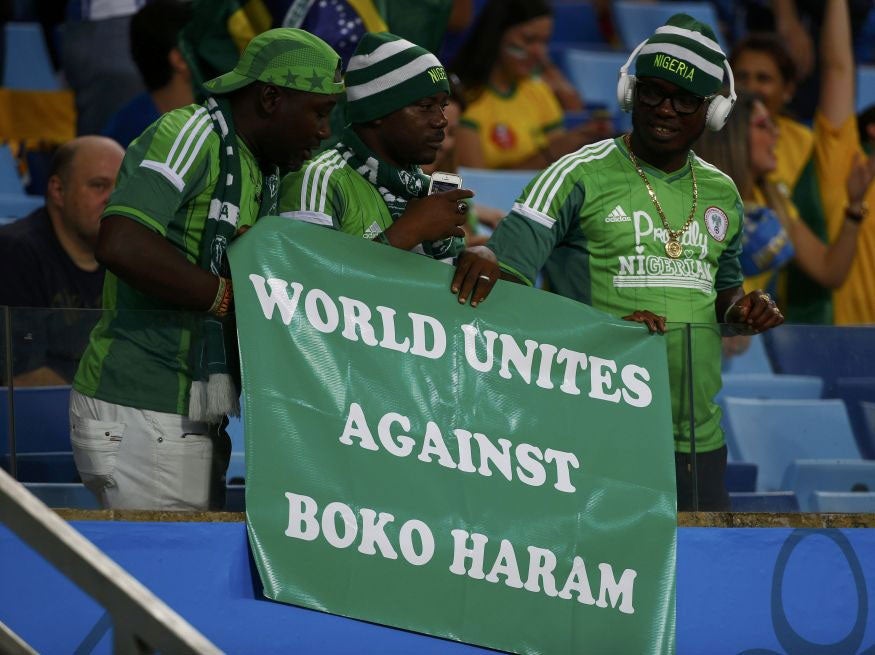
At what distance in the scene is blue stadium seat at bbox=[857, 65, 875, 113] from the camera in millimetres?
10016

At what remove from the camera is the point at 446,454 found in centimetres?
380

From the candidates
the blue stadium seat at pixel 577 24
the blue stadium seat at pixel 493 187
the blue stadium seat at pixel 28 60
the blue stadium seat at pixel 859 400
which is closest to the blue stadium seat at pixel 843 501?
the blue stadium seat at pixel 859 400

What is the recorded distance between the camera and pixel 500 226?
4191mm

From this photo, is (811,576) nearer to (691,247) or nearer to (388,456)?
(691,247)

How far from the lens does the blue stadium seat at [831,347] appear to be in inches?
169

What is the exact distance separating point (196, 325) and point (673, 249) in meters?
1.27

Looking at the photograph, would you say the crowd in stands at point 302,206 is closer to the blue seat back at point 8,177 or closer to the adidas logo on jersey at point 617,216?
the adidas logo on jersey at point 617,216

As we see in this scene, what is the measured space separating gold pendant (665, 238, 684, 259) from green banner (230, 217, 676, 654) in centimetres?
31

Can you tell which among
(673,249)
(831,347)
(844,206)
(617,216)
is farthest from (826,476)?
(844,206)

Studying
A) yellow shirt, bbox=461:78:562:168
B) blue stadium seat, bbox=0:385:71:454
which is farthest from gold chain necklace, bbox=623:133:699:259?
yellow shirt, bbox=461:78:562:168

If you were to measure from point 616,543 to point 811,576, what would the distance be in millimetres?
579

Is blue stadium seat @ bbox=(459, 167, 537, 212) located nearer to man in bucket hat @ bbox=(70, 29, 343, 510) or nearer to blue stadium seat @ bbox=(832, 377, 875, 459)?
blue stadium seat @ bbox=(832, 377, 875, 459)

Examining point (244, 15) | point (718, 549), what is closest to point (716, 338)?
point (718, 549)

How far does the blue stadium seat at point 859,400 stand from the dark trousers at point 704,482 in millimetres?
463
